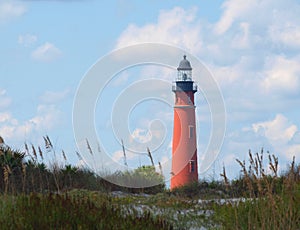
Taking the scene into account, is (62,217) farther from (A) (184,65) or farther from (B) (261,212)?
(A) (184,65)

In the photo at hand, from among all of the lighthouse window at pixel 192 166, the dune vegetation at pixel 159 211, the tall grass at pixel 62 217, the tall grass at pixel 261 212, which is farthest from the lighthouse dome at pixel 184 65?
the tall grass at pixel 62 217

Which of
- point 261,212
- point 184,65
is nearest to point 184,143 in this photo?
point 184,65

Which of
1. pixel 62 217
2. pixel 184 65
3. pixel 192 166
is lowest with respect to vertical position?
pixel 62 217

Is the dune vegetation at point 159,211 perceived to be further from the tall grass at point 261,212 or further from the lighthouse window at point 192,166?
the lighthouse window at point 192,166

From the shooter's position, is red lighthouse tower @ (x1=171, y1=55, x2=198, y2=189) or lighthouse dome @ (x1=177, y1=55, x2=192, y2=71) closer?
red lighthouse tower @ (x1=171, y1=55, x2=198, y2=189)

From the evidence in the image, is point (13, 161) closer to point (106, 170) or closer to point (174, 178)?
point (106, 170)

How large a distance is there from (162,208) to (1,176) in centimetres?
617

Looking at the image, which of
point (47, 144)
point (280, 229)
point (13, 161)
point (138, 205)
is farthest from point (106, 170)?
point (280, 229)

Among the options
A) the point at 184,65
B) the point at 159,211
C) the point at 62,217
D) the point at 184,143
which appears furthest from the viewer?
the point at 184,65

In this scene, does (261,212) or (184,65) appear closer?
(261,212)

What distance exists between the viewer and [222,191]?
16.3 m

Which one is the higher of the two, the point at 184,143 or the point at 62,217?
the point at 184,143

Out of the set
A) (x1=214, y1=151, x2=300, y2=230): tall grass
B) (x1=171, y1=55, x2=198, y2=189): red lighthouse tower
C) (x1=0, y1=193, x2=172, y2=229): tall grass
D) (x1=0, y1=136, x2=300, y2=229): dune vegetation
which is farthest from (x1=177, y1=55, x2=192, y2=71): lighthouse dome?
(x1=0, y1=193, x2=172, y2=229): tall grass

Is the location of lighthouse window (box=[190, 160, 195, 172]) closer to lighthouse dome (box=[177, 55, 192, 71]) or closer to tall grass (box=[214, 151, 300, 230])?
lighthouse dome (box=[177, 55, 192, 71])
